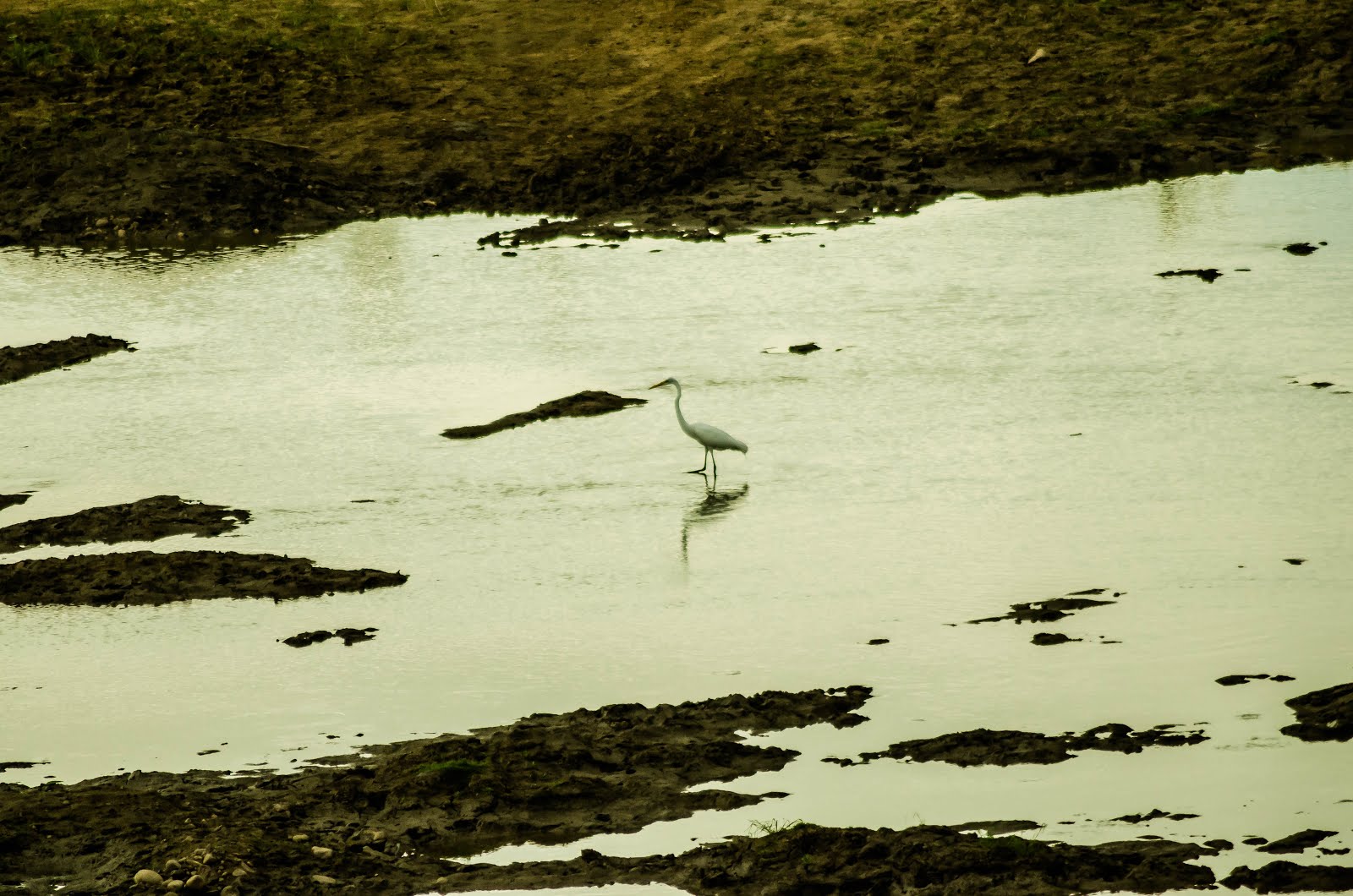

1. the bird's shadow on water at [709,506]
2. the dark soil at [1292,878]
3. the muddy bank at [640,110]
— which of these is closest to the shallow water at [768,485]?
the bird's shadow on water at [709,506]

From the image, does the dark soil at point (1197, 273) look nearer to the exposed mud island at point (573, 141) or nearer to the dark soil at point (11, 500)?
the exposed mud island at point (573, 141)

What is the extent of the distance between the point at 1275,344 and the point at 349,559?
322 inches

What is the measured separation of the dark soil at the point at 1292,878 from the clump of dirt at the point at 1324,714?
1.56 meters

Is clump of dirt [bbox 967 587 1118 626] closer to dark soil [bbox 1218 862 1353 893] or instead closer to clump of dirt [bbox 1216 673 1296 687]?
clump of dirt [bbox 1216 673 1296 687]

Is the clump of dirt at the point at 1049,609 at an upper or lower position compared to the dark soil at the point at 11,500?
lower

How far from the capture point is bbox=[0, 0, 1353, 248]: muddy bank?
73.6 ft

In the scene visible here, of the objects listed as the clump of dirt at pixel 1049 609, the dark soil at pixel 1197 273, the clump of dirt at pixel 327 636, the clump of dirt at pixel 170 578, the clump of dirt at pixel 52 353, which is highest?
the dark soil at pixel 1197 273

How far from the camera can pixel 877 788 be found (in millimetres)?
8742

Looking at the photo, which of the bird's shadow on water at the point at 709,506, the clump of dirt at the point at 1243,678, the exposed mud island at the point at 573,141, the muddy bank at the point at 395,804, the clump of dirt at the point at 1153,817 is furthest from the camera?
the bird's shadow on water at the point at 709,506

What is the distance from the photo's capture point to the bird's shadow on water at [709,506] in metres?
13.2

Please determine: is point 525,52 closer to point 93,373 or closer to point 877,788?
point 93,373

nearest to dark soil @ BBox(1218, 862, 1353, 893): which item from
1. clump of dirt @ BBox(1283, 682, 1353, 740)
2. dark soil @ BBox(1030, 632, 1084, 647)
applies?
clump of dirt @ BBox(1283, 682, 1353, 740)

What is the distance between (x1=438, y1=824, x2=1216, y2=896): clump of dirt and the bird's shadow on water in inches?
195

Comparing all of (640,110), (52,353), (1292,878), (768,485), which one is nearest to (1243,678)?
(1292,878)
